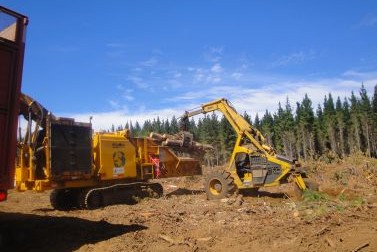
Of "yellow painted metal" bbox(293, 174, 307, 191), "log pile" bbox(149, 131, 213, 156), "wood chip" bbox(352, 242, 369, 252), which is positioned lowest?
"wood chip" bbox(352, 242, 369, 252)

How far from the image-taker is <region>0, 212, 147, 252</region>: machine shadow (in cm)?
800

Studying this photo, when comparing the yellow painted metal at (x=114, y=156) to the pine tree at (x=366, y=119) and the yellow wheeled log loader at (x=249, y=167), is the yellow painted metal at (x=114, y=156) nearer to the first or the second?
the yellow wheeled log loader at (x=249, y=167)

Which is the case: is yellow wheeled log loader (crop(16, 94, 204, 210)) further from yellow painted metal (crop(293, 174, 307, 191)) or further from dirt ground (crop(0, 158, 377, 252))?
yellow painted metal (crop(293, 174, 307, 191))

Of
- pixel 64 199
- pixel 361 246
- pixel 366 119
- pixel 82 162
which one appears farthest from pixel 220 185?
pixel 366 119

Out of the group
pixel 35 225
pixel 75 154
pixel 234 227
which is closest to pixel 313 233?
pixel 234 227

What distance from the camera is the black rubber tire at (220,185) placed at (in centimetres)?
1557

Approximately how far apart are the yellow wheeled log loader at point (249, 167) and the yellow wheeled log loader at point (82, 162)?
3.19 m

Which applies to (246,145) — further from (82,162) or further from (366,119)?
(366,119)

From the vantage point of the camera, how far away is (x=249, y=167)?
1596 centimetres

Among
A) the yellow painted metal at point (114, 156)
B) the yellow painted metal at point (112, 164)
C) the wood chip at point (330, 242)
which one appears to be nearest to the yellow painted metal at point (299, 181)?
the wood chip at point (330, 242)

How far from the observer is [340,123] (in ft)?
269

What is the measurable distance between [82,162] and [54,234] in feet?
19.8

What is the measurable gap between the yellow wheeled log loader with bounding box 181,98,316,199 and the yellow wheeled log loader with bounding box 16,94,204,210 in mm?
3191

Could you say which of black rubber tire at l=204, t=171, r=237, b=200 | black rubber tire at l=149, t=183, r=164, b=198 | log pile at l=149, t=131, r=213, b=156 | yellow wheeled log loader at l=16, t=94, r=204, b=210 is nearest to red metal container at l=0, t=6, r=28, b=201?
yellow wheeled log loader at l=16, t=94, r=204, b=210
